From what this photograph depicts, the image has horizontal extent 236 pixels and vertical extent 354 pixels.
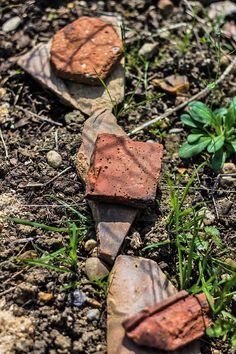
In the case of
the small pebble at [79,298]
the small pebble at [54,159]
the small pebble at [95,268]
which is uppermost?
the small pebble at [54,159]

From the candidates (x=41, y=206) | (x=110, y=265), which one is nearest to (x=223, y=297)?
(x=110, y=265)

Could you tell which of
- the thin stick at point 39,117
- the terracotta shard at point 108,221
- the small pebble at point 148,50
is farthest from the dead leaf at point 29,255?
the small pebble at point 148,50

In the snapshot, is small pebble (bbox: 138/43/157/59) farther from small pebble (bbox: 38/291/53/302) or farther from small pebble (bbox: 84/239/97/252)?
small pebble (bbox: 38/291/53/302)

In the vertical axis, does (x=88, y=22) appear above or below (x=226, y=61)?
above

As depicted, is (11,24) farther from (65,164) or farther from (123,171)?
(123,171)

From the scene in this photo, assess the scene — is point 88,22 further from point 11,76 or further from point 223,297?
point 223,297

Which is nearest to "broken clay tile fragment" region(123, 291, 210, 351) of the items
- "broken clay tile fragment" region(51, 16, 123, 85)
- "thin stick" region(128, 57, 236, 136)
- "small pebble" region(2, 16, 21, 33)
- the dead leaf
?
the dead leaf

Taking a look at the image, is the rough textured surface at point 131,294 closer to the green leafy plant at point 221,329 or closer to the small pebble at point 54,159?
the green leafy plant at point 221,329
